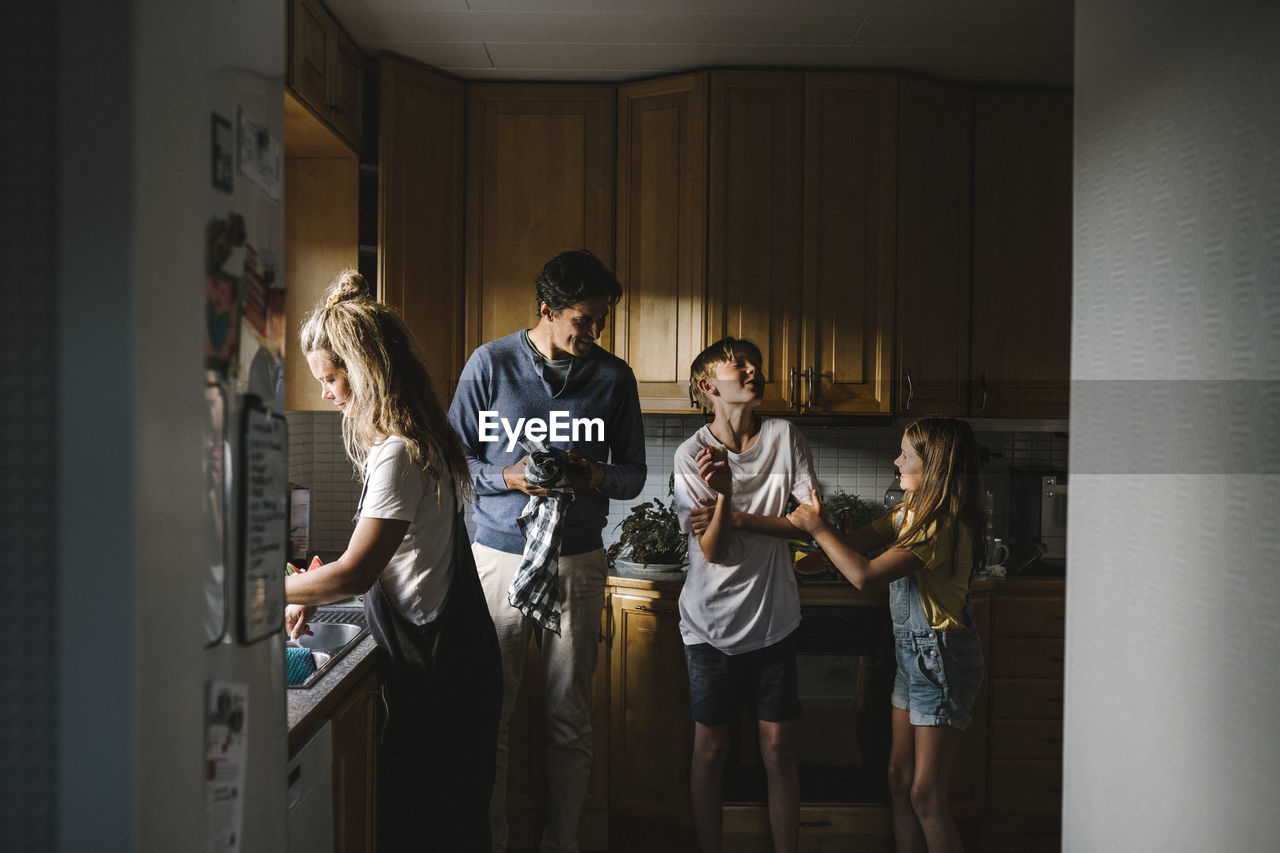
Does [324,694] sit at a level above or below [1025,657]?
above

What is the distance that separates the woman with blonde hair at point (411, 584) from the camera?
1.17 m

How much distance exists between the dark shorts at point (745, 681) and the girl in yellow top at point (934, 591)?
0.24m

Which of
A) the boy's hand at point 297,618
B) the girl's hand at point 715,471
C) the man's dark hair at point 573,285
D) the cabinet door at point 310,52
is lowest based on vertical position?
the boy's hand at point 297,618

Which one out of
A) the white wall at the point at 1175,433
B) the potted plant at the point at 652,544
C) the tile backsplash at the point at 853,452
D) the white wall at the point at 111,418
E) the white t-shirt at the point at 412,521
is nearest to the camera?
the white wall at the point at 111,418

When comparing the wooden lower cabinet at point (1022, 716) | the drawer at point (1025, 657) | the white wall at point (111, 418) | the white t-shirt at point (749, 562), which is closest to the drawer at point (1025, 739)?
the wooden lower cabinet at point (1022, 716)

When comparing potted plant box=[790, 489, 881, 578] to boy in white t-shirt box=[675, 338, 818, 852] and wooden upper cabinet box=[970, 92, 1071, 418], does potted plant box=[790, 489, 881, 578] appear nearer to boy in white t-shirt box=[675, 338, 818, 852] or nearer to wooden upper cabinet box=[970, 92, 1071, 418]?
boy in white t-shirt box=[675, 338, 818, 852]

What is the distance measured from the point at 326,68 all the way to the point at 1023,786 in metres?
2.31

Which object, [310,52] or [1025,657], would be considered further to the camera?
[1025,657]

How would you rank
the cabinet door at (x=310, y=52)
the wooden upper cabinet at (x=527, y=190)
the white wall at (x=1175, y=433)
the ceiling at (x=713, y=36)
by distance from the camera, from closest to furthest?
1. the white wall at (x=1175, y=433)
2. the cabinet door at (x=310, y=52)
3. the ceiling at (x=713, y=36)
4. the wooden upper cabinet at (x=527, y=190)

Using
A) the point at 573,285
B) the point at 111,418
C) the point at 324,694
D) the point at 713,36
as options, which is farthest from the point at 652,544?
the point at 111,418

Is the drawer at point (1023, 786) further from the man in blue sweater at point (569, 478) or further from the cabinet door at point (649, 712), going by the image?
the man in blue sweater at point (569, 478)

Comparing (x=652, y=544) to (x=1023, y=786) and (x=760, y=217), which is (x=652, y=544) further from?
(x=1023, y=786)

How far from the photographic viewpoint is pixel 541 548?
5.63 feet

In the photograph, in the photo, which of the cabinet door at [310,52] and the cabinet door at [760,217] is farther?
the cabinet door at [760,217]
